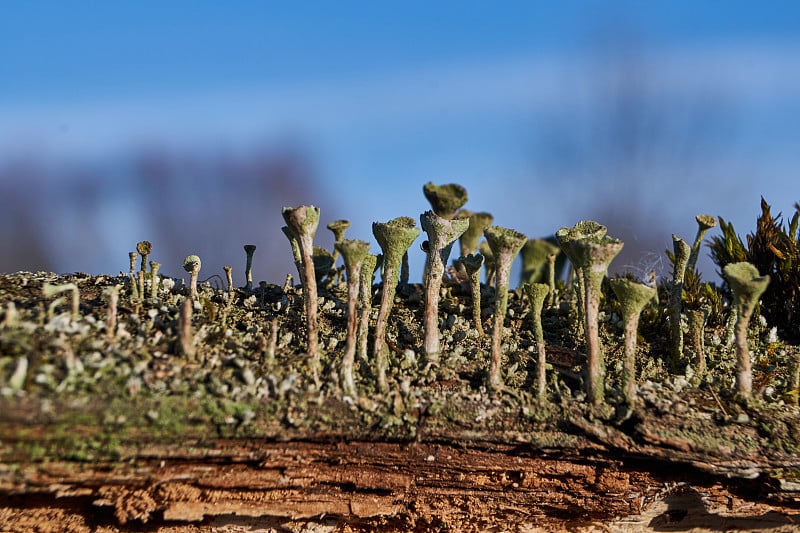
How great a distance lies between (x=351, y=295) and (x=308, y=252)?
0.22m

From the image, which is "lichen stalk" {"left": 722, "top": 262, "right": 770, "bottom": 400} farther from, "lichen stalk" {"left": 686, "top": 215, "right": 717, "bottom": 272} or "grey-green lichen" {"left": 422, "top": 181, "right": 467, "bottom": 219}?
"grey-green lichen" {"left": 422, "top": 181, "right": 467, "bottom": 219}

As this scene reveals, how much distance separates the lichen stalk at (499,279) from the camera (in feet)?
7.09

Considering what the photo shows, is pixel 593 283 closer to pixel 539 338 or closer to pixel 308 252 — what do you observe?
pixel 539 338

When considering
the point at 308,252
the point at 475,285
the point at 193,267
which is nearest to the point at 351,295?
the point at 308,252

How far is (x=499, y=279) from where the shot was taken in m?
2.22

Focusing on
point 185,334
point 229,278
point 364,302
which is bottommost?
point 185,334

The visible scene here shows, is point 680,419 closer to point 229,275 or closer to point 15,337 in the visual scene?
point 229,275

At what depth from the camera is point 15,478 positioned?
1.84 m

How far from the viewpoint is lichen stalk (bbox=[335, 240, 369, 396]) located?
2.06 metres

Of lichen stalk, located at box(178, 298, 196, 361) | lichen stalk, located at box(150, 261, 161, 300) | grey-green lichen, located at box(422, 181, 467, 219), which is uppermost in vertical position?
grey-green lichen, located at box(422, 181, 467, 219)

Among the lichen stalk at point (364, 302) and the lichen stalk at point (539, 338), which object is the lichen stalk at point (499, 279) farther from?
the lichen stalk at point (364, 302)

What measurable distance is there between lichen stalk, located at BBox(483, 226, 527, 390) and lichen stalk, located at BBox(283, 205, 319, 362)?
0.61 metres

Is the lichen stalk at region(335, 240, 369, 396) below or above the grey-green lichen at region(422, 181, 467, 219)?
below

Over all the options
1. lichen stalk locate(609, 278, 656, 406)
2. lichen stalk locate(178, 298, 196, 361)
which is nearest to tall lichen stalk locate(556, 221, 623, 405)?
lichen stalk locate(609, 278, 656, 406)
